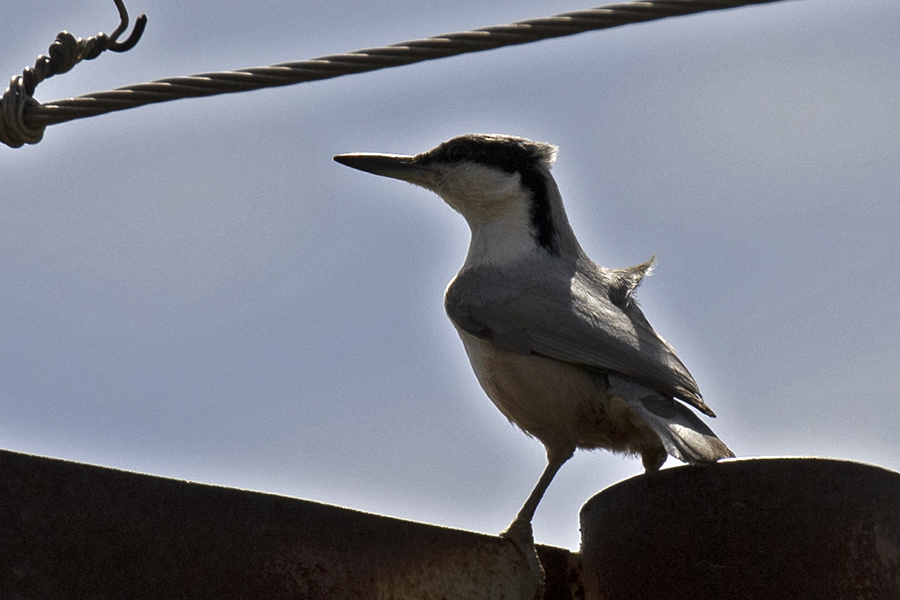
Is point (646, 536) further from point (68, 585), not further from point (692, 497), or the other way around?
point (68, 585)

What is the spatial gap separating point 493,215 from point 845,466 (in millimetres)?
2702

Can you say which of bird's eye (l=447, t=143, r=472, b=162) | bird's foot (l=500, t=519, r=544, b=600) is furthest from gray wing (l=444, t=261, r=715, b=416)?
bird's foot (l=500, t=519, r=544, b=600)

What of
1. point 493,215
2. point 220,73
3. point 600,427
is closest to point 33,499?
point 220,73

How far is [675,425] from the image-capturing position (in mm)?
3797

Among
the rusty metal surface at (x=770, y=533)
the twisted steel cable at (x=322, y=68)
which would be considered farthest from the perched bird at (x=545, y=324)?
the twisted steel cable at (x=322, y=68)

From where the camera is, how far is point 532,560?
3.30 m

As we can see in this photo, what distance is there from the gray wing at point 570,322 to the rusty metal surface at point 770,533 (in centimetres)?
126

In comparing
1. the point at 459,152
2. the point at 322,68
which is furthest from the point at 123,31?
the point at 459,152

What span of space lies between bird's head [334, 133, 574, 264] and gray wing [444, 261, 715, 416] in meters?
0.33

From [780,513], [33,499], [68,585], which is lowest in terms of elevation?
[780,513]

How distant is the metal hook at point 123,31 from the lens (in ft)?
10.5

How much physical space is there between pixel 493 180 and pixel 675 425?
1937 millimetres

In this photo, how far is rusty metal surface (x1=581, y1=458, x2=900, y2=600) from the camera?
2.84 metres

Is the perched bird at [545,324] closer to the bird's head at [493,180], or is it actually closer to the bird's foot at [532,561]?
the bird's head at [493,180]
